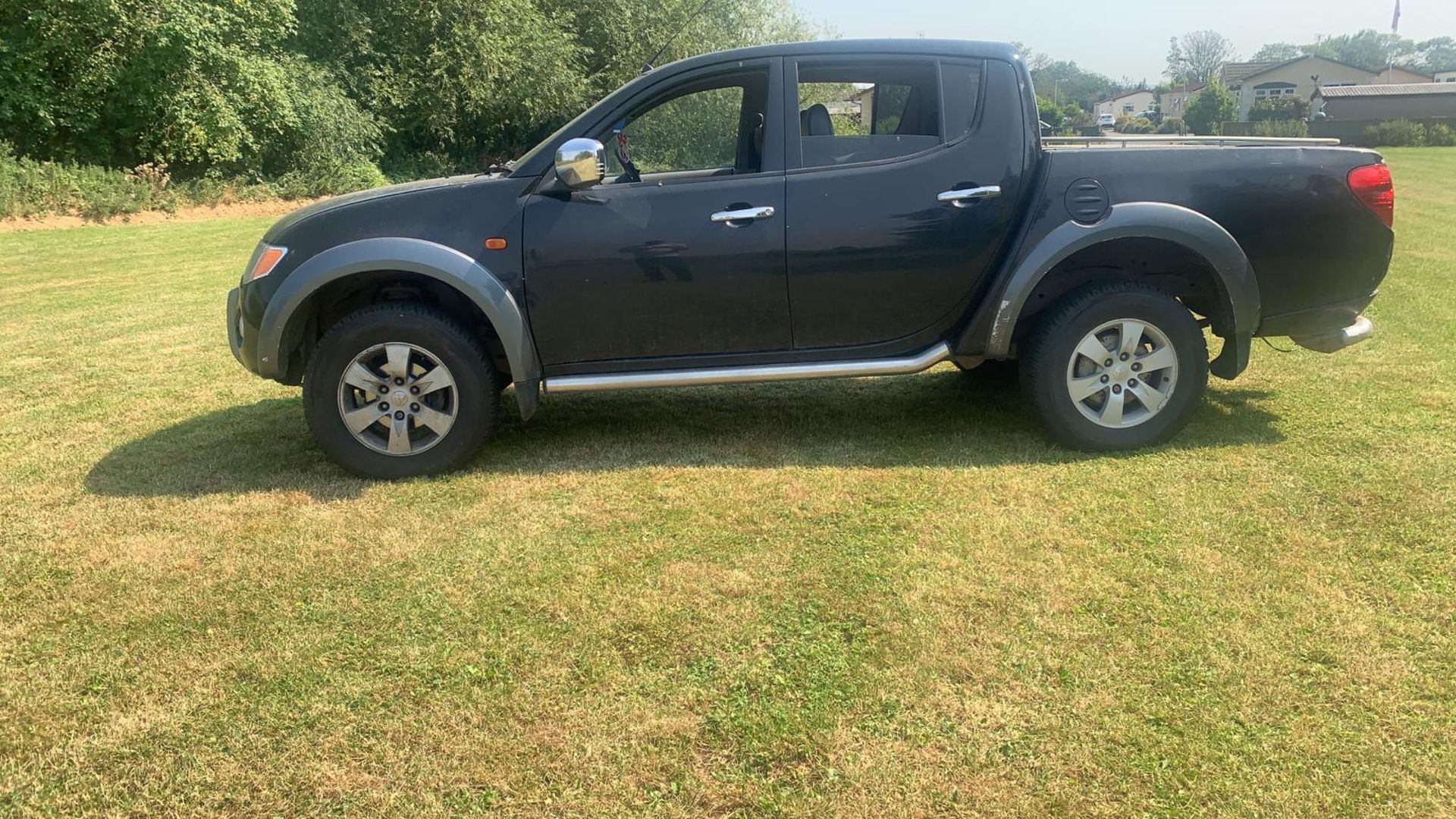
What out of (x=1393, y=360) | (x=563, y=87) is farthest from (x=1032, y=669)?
(x=563, y=87)

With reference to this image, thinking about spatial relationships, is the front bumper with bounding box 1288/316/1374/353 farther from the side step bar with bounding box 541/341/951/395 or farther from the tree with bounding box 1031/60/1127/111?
the tree with bounding box 1031/60/1127/111

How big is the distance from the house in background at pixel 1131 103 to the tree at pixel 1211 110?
6375 cm

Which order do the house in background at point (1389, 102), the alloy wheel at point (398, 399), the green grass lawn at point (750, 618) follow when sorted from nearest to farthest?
1. the green grass lawn at point (750, 618)
2. the alloy wheel at point (398, 399)
3. the house in background at point (1389, 102)

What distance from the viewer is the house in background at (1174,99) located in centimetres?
11512

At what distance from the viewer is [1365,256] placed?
14.8 feet

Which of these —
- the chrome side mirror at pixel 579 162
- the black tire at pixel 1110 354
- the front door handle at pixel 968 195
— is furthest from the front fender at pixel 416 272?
the black tire at pixel 1110 354

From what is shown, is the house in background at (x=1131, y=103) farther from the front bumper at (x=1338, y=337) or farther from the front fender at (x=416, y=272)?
the front fender at (x=416, y=272)

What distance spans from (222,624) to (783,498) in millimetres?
2127

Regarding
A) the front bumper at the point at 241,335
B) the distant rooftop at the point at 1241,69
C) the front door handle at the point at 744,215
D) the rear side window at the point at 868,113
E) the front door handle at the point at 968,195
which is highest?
the distant rooftop at the point at 1241,69

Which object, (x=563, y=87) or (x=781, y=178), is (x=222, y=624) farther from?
(x=563, y=87)

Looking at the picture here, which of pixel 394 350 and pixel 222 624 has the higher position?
pixel 394 350

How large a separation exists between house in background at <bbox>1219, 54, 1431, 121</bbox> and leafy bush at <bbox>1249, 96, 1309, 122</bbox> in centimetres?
1488

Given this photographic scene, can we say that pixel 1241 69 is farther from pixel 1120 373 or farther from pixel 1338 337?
pixel 1120 373

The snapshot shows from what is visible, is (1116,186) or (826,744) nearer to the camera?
(826,744)
